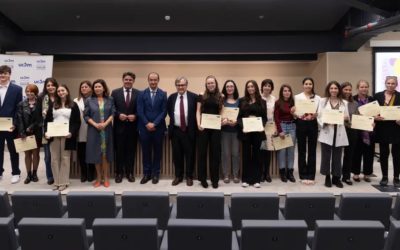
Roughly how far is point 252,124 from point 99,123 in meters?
1.94

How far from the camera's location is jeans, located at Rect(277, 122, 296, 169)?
5039 millimetres

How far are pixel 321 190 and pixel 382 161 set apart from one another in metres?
0.98

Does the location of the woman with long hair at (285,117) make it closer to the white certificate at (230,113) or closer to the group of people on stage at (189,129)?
the group of people on stage at (189,129)

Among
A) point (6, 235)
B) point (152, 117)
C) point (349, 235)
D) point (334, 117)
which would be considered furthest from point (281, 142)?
point (6, 235)

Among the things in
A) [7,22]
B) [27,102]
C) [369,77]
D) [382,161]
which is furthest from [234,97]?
[7,22]

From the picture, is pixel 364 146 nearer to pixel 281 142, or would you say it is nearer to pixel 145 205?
pixel 281 142

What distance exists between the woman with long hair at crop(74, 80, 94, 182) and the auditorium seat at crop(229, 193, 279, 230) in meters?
2.85

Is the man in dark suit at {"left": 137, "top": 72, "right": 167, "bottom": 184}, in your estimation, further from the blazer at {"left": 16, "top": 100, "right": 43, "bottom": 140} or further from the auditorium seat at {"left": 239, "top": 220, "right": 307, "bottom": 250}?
the auditorium seat at {"left": 239, "top": 220, "right": 307, "bottom": 250}

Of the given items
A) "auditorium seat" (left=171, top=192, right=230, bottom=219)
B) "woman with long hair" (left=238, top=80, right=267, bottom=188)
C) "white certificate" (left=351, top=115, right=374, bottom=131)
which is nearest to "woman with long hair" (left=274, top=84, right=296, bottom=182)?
"woman with long hair" (left=238, top=80, right=267, bottom=188)

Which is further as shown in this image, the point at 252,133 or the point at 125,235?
the point at 252,133

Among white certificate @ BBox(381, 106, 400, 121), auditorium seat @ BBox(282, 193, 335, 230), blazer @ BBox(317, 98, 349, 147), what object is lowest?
auditorium seat @ BBox(282, 193, 335, 230)

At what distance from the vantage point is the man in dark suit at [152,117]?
16.2 feet

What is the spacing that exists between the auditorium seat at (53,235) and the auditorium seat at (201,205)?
0.95 metres

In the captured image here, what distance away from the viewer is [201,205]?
2863 mm
